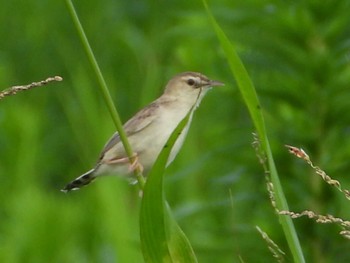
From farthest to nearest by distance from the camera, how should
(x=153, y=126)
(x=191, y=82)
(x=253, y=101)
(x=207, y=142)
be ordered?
(x=207, y=142) < (x=191, y=82) < (x=153, y=126) < (x=253, y=101)

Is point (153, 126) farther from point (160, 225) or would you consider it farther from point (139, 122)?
point (160, 225)

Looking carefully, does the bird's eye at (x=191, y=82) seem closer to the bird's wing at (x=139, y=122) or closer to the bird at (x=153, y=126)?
the bird at (x=153, y=126)

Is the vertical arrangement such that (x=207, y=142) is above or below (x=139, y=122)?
below

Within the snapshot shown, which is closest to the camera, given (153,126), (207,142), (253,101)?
(253,101)

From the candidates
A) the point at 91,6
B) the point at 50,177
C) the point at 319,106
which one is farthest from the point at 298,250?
the point at 91,6

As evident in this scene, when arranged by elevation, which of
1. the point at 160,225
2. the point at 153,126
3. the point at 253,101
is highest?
the point at 253,101

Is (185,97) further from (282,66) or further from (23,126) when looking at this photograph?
(23,126)

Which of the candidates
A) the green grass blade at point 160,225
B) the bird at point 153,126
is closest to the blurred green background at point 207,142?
the bird at point 153,126

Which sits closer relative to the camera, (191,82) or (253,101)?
(253,101)

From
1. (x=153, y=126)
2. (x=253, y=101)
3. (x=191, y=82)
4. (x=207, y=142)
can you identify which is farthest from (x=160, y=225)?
(x=207, y=142)
